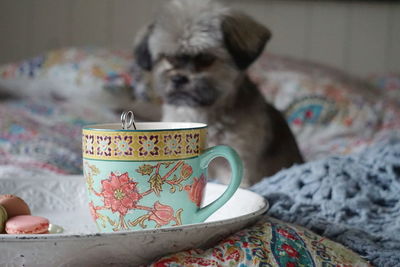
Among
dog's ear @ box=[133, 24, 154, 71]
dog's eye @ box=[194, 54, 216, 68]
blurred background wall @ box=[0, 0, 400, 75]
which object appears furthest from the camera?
blurred background wall @ box=[0, 0, 400, 75]

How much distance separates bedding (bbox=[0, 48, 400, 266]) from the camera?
25.2 inches

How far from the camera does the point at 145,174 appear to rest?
1.85ft

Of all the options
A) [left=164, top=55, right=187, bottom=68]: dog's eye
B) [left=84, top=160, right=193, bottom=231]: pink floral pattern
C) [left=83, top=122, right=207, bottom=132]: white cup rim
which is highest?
[left=164, top=55, right=187, bottom=68]: dog's eye

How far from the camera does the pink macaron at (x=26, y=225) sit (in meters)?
0.57

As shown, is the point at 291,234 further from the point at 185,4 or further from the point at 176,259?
the point at 185,4

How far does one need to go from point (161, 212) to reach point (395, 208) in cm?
34

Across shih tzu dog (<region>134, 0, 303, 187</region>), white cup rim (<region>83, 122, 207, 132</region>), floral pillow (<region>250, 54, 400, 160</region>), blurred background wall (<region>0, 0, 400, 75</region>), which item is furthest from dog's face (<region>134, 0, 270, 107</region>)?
blurred background wall (<region>0, 0, 400, 75</region>)

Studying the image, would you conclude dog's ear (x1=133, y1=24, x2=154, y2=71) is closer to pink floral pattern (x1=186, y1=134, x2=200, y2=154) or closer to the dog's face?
the dog's face

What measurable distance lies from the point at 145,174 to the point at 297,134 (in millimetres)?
1759

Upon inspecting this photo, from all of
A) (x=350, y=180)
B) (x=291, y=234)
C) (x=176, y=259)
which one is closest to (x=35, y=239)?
(x=176, y=259)

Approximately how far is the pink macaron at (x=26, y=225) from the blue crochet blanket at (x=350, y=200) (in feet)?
0.92

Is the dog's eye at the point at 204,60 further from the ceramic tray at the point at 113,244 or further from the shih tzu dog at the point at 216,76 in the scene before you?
the ceramic tray at the point at 113,244

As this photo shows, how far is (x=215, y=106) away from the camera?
5.27 ft

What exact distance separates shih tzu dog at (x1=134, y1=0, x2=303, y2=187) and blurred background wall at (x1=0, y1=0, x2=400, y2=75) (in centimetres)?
124
